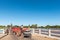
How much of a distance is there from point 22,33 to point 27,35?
856 mm

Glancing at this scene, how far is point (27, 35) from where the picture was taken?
2148 cm

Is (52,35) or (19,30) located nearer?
(52,35)

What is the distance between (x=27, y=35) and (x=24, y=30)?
1.33 m

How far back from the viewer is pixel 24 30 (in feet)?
73.8

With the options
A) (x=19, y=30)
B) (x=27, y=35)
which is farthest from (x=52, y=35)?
(x=19, y=30)

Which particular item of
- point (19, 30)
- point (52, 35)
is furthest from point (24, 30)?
point (52, 35)

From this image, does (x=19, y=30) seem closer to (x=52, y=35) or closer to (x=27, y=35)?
(x=27, y=35)

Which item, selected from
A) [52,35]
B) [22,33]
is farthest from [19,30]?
[52,35]

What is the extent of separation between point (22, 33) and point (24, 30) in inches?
37.4

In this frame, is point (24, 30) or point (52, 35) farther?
point (24, 30)

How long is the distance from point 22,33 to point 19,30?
759 millimetres

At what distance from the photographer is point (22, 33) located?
21.7 m

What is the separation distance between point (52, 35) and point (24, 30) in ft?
15.4

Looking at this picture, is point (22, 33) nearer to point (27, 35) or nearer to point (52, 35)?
point (27, 35)
